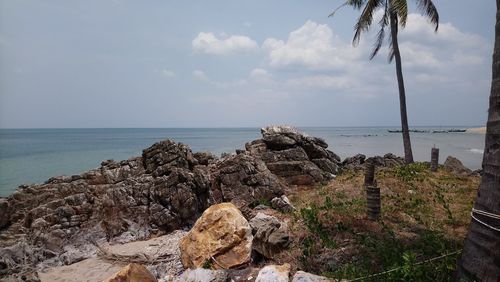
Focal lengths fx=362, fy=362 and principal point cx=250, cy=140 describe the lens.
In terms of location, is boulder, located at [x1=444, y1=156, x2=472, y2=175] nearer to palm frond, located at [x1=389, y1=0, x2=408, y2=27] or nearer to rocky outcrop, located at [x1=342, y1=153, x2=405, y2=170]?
rocky outcrop, located at [x1=342, y1=153, x2=405, y2=170]

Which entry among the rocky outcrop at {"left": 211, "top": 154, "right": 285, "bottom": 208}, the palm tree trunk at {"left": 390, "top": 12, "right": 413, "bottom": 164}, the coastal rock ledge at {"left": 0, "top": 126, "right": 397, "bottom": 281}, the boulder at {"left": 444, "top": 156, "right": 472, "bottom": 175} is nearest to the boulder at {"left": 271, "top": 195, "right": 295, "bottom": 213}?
the coastal rock ledge at {"left": 0, "top": 126, "right": 397, "bottom": 281}

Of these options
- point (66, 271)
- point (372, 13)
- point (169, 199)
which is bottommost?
point (66, 271)

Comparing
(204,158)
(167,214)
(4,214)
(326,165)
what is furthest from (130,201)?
(326,165)

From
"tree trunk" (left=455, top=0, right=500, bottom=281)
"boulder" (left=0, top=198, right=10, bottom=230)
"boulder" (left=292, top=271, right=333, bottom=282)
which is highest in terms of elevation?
"tree trunk" (left=455, top=0, right=500, bottom=281)

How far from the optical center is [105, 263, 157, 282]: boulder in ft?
26.7

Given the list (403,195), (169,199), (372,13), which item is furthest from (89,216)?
(372,13)

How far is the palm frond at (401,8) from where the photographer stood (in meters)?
19.7

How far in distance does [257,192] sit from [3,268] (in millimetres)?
9421

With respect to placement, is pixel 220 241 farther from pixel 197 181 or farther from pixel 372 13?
pixel 372 13

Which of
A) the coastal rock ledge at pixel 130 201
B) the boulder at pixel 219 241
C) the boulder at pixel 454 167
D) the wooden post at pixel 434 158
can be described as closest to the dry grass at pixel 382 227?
the boulder at pixel 219 241

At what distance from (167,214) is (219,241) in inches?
223

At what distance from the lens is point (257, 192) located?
16.0m

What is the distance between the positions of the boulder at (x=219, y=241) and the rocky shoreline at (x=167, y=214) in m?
0.03

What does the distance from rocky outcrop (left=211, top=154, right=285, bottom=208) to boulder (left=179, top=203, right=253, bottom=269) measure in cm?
510
